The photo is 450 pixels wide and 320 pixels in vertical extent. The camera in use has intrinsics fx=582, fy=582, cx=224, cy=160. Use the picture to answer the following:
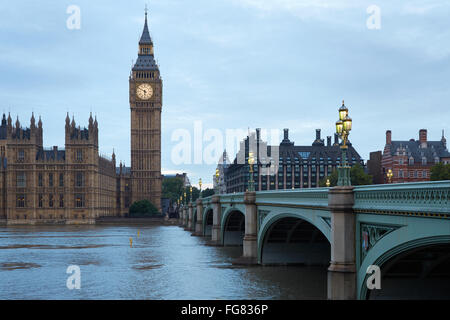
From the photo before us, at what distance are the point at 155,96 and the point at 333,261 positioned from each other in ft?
504

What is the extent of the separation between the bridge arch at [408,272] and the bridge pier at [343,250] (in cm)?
53

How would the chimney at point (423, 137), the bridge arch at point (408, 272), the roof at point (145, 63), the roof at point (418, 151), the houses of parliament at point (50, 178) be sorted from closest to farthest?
the bridge arch at point (408, 272)
the roof at point (418, 151)
the chimney at point (423, 137)
the houses of parliament at point (50, 178)
the roof at point (145, 63)

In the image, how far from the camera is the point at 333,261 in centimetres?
2441

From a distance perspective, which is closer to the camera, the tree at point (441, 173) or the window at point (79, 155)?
the tree at point (441, 173)

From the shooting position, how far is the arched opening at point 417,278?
22.6m

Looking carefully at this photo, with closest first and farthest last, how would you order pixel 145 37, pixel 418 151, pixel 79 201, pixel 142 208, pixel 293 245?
pixel 293 245
pixel 418 151
pixel 79 201
pixel 142 208
pixel 145 37

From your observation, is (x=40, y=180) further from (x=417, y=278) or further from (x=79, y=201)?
(x=417, y=278)

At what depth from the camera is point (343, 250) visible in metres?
24.0

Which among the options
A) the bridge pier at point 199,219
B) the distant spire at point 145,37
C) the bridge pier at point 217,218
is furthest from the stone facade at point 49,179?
the bridge pier at point 217,218

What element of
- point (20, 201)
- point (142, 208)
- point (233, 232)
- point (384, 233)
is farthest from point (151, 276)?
point (142, 208)

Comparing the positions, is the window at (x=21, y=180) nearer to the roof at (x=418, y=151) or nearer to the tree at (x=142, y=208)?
the tree at (x=142, y=208)

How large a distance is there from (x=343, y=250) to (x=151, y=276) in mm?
22681

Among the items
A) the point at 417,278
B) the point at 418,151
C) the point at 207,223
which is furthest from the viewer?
the point at 418,151
